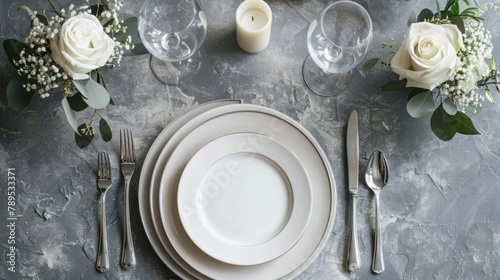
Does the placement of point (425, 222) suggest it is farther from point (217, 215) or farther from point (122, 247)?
point (122, 247)

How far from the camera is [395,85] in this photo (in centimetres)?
119

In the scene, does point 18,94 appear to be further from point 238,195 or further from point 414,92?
point 414,92

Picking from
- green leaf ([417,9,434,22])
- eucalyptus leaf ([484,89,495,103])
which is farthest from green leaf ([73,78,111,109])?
eucalyptus leaf ([484,89,495,103])

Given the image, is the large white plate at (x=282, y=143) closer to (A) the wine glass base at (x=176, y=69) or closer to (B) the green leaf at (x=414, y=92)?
(A) the wine glass base at (x=176, y=69)

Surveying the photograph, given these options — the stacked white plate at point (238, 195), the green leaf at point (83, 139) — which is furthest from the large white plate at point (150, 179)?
Result: the green leaf at point (83, 139)

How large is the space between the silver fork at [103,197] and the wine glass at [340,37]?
1.54 ft

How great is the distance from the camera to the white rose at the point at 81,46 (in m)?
1.03

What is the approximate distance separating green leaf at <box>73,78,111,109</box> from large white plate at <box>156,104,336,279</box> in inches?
6.1

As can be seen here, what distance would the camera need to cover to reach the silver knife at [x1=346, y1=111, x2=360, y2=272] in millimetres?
1170

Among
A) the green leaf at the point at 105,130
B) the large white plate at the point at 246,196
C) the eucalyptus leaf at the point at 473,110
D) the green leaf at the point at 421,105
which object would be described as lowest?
the large white plate at the point at 246,196

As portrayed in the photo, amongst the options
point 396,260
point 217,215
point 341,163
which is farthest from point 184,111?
point 396,260

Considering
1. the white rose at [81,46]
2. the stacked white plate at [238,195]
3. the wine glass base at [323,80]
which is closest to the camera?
the white rose at [81,46]

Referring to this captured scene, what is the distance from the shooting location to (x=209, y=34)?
125 centimetres

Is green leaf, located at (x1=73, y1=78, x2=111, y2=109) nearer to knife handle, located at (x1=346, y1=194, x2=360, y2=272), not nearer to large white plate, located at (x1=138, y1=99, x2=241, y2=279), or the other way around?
large white plate, located at (x1=138, y1=99, x2=241, y2=279)
